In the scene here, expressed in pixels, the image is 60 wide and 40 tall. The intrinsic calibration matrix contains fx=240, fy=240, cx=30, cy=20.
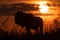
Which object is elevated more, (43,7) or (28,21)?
(43,7)

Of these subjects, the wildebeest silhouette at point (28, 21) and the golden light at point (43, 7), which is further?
the golden light at point (43, 7)

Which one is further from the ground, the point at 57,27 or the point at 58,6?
the point at 58,6

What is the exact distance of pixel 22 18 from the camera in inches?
119

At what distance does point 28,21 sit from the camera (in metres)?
3.02

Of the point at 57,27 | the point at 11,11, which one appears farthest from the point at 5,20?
the point at 57,27

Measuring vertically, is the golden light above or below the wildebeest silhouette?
above

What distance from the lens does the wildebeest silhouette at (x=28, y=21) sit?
2953mm

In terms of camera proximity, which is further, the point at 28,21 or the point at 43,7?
the point at 43,7

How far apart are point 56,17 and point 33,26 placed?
1.18 feet

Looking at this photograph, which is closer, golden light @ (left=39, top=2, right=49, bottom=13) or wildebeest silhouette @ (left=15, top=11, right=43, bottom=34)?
wildebeest silhouette @ (left=15, top=11, right=43, bottom=34)

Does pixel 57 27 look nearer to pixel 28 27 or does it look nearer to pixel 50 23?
pixel 50 23

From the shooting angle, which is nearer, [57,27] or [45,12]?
[57,27]

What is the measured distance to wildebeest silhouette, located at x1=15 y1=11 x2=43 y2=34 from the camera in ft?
9.69

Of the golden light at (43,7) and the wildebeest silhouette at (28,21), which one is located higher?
the golden light at (43,7)
